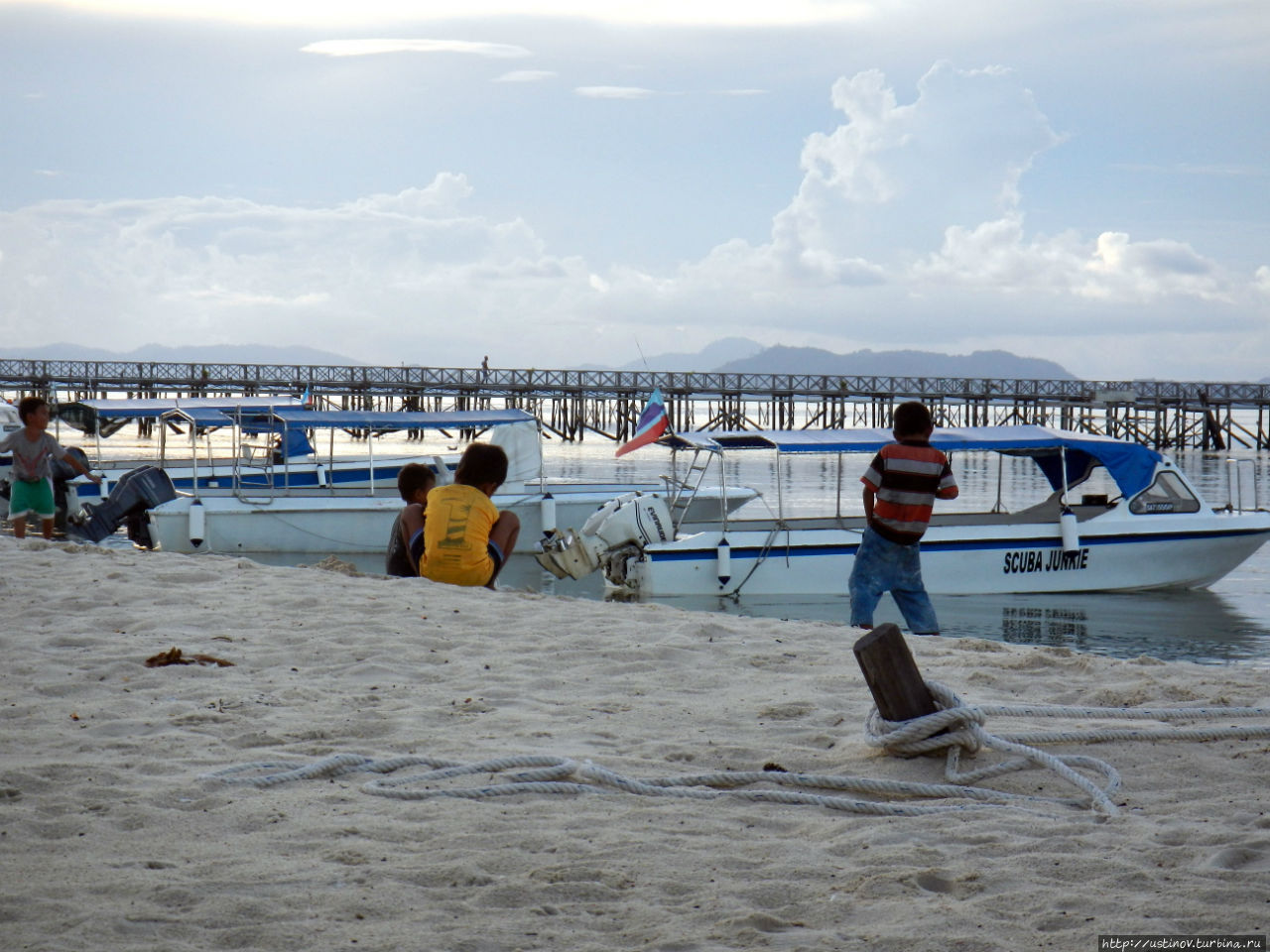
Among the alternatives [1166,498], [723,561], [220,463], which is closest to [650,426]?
[723,561]

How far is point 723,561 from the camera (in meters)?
14.8

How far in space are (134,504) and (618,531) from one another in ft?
24.2

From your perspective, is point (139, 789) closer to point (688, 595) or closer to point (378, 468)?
point (688, 595)

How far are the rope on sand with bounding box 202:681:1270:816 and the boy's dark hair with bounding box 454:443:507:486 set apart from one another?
12.3 ft

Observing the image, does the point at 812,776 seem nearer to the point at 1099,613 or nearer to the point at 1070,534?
the point at 1099,613

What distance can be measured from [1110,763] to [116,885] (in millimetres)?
3354

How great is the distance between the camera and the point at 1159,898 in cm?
322

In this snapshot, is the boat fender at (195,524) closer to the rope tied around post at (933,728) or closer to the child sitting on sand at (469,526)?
the child sitting on sand at (469,526)

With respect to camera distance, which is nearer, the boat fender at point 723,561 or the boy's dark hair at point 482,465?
the boy's dark hair at point 482,465

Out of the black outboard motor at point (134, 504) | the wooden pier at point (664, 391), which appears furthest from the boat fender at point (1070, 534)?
the wooden pier at point (664, 391)

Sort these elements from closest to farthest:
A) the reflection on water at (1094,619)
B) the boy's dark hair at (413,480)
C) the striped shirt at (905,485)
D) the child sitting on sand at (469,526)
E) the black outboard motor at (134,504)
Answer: the striped shirt at (905,485) → the child sitting on sand at (469,526) → the boy's dark hair at (413,480) → the reflection on water at (1094,619) → the black outboard motor at (134,504)

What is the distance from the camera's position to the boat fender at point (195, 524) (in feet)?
57.0

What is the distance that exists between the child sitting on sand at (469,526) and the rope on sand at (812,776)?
3776 millimetres

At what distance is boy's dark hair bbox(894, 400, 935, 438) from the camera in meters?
7.67
